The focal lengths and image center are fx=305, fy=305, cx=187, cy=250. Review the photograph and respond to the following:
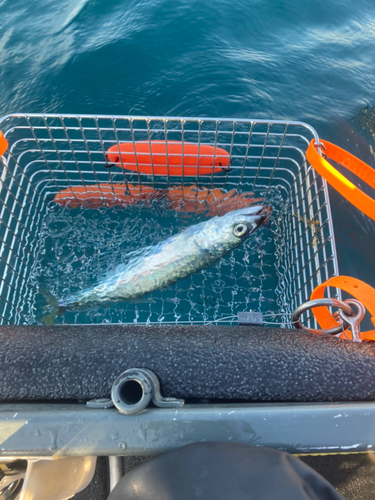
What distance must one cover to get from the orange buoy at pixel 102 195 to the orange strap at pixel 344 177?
5.34 ft

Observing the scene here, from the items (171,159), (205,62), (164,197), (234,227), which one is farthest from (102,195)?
(205,62)

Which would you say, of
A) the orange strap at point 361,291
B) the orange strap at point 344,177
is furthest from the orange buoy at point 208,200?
the orange strap at point 361,291

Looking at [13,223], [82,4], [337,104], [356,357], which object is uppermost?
[82,4]

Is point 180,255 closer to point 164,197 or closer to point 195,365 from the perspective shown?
point 164,197

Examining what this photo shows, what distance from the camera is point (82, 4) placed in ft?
21.6

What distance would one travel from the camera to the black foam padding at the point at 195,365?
3.61 feet

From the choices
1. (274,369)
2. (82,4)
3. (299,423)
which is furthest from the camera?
(82,4)

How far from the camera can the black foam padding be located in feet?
3.61

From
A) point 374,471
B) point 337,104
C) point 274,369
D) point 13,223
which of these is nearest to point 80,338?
point 274,369

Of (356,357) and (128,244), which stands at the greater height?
(356,357)

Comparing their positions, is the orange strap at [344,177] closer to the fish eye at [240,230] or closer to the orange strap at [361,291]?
the orange strap at [361,291]

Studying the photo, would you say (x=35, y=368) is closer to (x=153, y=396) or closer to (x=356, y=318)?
(x=153, y=396)

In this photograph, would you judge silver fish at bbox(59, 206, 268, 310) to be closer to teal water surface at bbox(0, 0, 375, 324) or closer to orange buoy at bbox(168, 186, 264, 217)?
orange buoy at bbox(168, 186, 264, 217)

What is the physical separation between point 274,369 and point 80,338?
0.80 m
